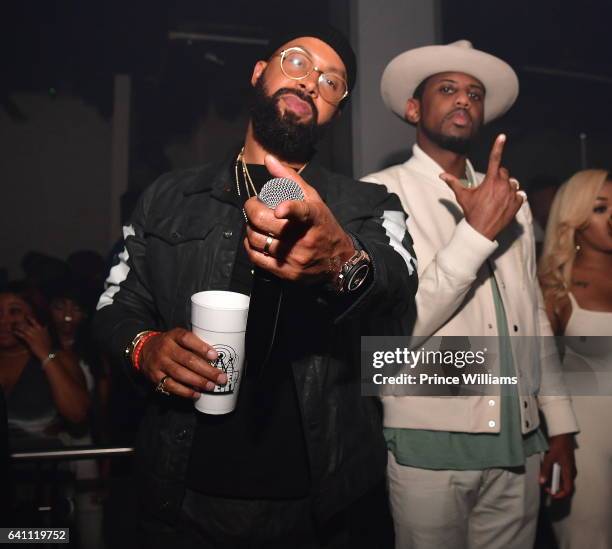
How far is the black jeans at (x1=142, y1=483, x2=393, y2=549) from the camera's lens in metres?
1.20

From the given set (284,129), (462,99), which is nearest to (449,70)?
(462,99)

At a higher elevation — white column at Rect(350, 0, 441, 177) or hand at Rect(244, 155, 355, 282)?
white column at Rect(350, 0, 441, 177)

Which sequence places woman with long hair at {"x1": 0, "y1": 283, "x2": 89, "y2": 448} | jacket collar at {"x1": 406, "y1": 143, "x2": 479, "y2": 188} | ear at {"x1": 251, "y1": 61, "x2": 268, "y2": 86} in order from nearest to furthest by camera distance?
ear at {"x1": 251, "y1": 61, "x2": 268, "y2": 86} → jacket collar at {"x1": 406, "y1": 143, "x2": 479, "y2": 188} → woman with long hair at {"x1": 0, "y1": 283, "x2": 89, "y2": 448}

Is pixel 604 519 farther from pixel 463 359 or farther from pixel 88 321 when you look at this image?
pixel 88 321

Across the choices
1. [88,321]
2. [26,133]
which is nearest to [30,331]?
[88,321]

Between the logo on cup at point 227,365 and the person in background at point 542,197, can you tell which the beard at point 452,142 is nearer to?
the logo on cup at point 227,365

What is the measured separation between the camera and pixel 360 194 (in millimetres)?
1360

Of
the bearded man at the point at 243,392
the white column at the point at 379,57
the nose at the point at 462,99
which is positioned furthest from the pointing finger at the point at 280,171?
the white column at the point at 379,57

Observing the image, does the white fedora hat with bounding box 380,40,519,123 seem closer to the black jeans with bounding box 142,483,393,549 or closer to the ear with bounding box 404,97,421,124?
the ear with bounding box 404,97,421,124

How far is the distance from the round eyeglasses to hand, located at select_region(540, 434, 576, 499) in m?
1.34

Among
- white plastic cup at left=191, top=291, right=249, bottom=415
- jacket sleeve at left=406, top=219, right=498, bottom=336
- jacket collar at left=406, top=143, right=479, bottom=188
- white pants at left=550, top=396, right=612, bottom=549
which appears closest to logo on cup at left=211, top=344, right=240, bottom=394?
white plastic cup at left=191, top=291, right=249, bottom=415

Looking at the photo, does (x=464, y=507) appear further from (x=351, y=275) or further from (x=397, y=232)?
(x=351, y=275)

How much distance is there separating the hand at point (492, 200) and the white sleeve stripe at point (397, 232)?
227 mm

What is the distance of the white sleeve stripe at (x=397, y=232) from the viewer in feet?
3.89
